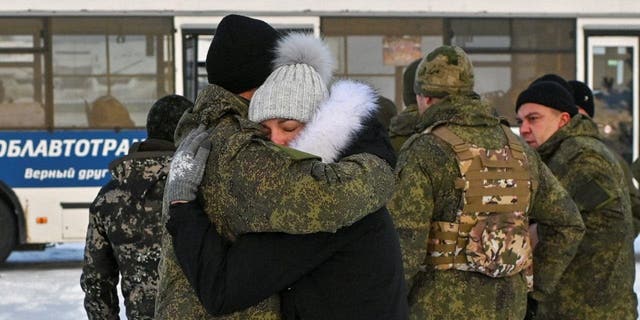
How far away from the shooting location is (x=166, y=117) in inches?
167

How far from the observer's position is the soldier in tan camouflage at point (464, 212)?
3.55 metres

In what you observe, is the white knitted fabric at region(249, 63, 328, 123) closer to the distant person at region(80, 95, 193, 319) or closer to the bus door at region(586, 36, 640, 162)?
the distant person at region(80, 95, 193, 319)

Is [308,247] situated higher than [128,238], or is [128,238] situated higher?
[308,247]

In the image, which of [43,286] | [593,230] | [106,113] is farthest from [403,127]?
[106,113]

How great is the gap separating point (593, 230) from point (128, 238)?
2.00 meters

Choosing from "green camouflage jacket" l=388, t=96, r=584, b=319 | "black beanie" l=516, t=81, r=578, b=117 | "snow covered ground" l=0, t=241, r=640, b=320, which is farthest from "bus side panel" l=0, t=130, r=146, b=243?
"green camouflage jacket" l=388, t=96, r=584, b=319

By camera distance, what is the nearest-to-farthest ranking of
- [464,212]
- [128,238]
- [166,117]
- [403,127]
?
[464,212]
[128,238]
[166,117]
[403,127]

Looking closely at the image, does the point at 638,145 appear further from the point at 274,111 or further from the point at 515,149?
the point at 274,111

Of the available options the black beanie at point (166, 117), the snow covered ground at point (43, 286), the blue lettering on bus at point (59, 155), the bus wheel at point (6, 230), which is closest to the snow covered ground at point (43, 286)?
the snow covered ground at point (43, 286)

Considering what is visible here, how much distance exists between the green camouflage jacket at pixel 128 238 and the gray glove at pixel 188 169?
1.57 m

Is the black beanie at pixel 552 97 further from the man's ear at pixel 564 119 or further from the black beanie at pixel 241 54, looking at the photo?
the black beanie at pixel 241 54

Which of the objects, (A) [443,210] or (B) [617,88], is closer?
(A) [443,210]

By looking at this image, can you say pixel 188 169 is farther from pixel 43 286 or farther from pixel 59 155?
pixel 59 155

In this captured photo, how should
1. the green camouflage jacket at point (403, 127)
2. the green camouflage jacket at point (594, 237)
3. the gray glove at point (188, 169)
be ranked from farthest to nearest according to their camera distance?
the green camouflage jacket at point (403, 127) < the green camouflage jacket at point (594, 237) < the gray glove at point (188, 169)
